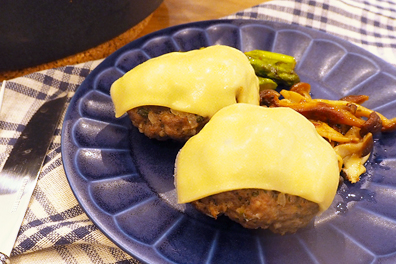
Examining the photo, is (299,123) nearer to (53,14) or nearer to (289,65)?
(289,65)

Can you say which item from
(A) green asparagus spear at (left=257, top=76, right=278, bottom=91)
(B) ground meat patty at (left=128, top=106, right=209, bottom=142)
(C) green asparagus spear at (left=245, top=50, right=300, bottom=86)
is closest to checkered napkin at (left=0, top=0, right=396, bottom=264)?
(B) ground meat patty at (left=128, top=106, right=209, bottom=142)

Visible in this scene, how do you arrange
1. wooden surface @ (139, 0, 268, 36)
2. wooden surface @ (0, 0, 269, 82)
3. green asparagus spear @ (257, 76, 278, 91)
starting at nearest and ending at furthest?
green asparagus spear @ (257, 76, 278, 91)
wooden surface @ (0, 0, 269, 82)
wooden surface @ (139, 0, 268, 36)

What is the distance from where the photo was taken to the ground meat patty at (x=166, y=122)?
89.3 inches

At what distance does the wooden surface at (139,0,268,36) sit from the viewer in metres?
3.98

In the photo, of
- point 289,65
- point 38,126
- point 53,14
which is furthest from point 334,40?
point 38,126

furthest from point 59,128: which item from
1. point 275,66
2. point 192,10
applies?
point 192,10

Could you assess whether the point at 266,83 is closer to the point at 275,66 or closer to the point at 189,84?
the point at 275,66

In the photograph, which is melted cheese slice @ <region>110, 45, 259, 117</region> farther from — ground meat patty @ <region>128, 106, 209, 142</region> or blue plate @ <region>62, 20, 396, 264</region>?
blue plate @ <region>62, 20, 396, 264</region>

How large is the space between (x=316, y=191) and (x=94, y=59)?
2569 millimetres

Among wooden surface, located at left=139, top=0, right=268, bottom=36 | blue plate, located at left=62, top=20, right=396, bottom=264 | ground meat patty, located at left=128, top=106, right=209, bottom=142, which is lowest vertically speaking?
blue plate, located at left=62, top=20, right=396, bottom=264

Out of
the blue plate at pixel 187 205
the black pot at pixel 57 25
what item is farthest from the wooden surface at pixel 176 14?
the blue plate at pixel 187 205

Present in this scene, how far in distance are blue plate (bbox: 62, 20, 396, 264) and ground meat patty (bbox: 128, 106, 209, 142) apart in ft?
0.49

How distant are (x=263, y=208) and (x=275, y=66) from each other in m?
1.51

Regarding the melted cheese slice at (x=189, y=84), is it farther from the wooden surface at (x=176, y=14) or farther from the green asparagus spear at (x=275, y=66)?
the wooden surface at (x=176, y=14)
